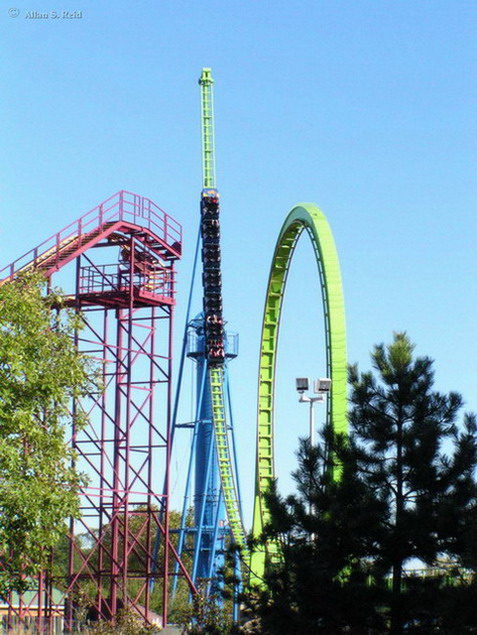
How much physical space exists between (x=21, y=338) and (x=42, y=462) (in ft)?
7.85

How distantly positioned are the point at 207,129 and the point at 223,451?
12.2 meters

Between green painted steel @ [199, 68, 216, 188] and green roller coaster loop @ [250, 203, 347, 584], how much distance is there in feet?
33.7

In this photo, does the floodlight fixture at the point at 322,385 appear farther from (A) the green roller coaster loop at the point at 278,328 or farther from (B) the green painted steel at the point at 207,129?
(B) the green painted steel at the point at 207,129

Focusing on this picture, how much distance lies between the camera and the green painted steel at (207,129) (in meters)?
45.4

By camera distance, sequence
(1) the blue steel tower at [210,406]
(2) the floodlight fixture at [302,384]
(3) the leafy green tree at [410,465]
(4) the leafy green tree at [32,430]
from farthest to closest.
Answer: (1) the blue steel tower at [210,406]
(2) the floodlight fixture at [302,384]
(4) the leafy green tree at [32,430]
(3) the leafy green tree at [410,465]

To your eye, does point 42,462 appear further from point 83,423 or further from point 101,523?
point 101,523

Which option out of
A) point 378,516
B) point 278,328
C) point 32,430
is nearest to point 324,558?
point 378,516

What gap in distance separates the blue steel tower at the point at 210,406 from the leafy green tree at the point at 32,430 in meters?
19.0

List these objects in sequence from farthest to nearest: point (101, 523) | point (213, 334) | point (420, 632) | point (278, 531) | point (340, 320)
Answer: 1. point (213, 334)
2. point (101, 523)
3. point (340, 320)
4. point (278, 531)
5. point (420, 632)

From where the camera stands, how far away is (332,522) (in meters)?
15.9

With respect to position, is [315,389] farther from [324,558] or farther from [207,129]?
[207,129]

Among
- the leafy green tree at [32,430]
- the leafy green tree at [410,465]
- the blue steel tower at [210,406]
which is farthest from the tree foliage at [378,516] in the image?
the blue steel tower at [210,406]

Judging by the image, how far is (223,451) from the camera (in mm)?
44781

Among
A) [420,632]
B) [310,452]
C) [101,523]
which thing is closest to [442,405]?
[310,452]
